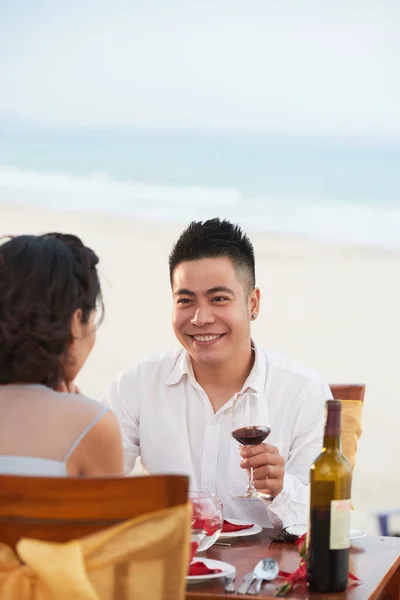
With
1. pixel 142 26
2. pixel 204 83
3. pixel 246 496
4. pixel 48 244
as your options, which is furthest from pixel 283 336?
pixel 48 244

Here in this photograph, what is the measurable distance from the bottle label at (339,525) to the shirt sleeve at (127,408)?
1200mm

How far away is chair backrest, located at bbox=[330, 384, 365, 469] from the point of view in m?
2.66

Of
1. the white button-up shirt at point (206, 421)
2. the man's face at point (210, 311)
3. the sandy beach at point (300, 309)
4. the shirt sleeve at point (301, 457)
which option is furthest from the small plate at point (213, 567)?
the sandy beach at point (300, 309)

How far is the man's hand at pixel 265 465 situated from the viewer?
81.7 inches

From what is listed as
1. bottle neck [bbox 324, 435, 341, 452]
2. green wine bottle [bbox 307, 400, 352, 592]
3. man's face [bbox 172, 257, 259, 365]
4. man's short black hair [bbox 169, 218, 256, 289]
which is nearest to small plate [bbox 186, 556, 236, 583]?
green wine bottle [bbox 307, 400, 352, 592]

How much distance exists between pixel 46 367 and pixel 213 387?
1.21m

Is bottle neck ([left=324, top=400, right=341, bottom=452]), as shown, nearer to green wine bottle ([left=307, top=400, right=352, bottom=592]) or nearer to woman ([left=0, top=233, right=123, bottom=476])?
green wine bottle ([left=307, top=400, right=352, bottom=592])

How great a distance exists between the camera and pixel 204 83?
273 inches

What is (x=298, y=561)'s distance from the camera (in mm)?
1818

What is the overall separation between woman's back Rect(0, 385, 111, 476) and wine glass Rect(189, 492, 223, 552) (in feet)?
Result: 1.18

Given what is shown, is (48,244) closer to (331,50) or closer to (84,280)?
(84,280)

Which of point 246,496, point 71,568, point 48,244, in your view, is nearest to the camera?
point 71,568

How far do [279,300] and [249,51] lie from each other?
202cm

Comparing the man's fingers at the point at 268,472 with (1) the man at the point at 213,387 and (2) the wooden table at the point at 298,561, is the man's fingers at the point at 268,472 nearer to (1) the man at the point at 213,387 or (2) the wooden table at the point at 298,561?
(2) the wooden table at the point at 298,561
